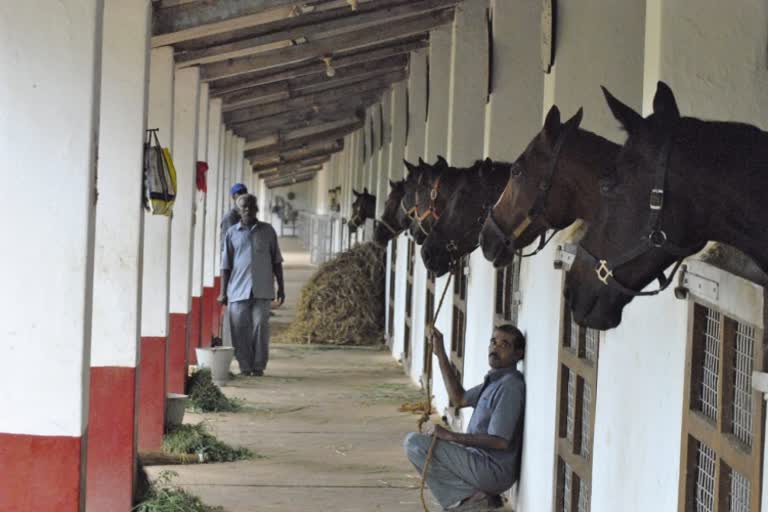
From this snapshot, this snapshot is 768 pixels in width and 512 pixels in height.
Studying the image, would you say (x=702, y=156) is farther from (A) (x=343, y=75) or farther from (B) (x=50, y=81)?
(A) (x=343, y=75)

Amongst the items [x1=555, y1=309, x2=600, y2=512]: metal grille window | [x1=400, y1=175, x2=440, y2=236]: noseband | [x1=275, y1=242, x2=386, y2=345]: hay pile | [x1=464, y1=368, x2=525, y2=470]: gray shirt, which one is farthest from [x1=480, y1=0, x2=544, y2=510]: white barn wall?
[x1=275, y1=242, x2=386, y2=345]: hay pile

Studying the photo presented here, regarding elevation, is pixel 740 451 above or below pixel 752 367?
below

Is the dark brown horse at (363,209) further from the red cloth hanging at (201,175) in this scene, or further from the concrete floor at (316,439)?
the red cloth hanging at (201,175)

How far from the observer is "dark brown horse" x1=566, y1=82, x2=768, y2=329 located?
2795 mm

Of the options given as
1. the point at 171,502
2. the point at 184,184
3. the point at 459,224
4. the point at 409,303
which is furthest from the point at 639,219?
the point at 409,303

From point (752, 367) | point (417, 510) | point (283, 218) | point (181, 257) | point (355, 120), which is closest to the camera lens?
point (752, 367)

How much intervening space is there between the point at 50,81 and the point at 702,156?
2508 mm

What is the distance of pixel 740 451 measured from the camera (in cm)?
282

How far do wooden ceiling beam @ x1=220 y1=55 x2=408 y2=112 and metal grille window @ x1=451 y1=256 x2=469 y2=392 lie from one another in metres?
5.04

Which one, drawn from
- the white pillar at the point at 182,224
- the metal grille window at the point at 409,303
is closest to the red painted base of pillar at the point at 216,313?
the metal grille window at the point at 409,303

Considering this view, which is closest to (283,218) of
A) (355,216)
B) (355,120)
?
(355,120)

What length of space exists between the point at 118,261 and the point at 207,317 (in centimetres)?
718

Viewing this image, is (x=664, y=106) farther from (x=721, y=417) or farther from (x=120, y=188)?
(x=120, y=188)

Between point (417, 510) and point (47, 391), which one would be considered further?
point (417, 510)
